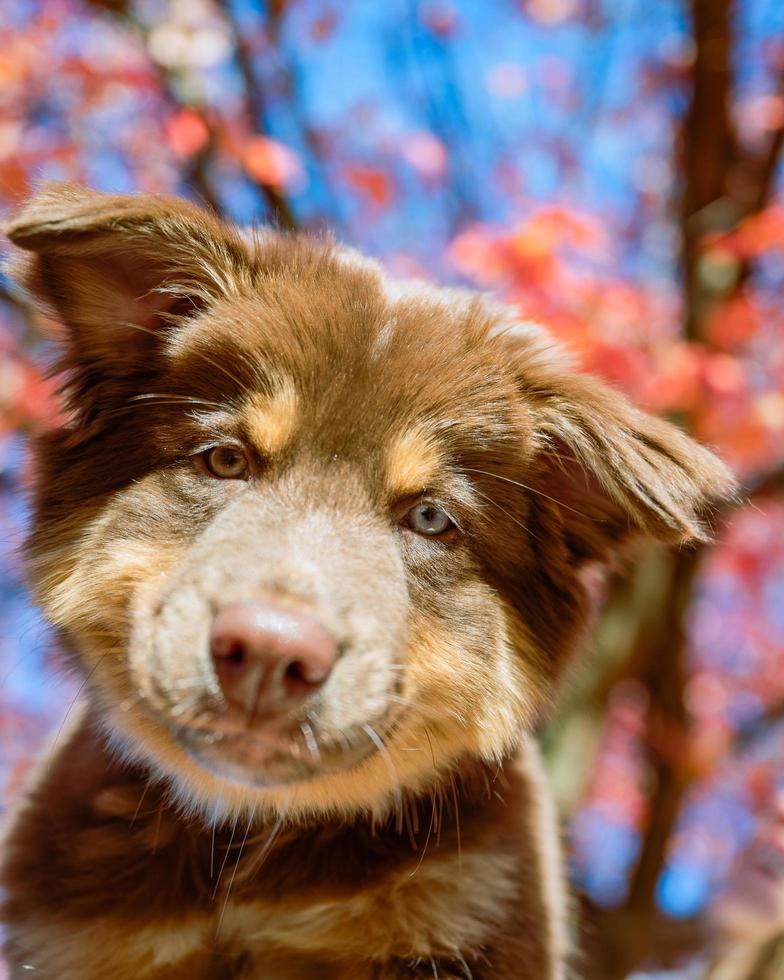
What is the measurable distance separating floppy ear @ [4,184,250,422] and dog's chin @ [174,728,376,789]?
1048 millimetres

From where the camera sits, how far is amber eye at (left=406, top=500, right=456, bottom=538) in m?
2.55

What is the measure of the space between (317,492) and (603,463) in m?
0.75

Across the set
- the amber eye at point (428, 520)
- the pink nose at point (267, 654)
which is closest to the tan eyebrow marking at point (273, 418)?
the amber eye at point (428, 520)

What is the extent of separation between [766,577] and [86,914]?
7657 millimetres

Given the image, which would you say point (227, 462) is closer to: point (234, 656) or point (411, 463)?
point (411, 463)

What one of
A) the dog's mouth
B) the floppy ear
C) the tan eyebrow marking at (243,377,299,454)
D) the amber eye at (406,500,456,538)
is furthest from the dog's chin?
the floppy ear

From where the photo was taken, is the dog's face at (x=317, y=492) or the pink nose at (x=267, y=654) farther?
the dog's face at (x=317, y=492)

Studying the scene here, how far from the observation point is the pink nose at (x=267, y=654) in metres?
1.97

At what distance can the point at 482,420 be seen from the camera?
8.58ft

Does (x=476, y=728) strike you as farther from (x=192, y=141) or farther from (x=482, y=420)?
(x=192, y=141)

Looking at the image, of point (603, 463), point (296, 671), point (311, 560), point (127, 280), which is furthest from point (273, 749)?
point (127, 280)

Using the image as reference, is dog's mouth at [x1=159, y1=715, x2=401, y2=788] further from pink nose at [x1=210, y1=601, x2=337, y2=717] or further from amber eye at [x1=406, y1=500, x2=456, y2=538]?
amber eye at [x1=406, y1=500, x2=456, y2=538]

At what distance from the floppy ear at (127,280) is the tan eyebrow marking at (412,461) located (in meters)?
0.70

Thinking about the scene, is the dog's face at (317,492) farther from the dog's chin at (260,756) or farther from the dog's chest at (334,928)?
the dog's chest at (334,928)
